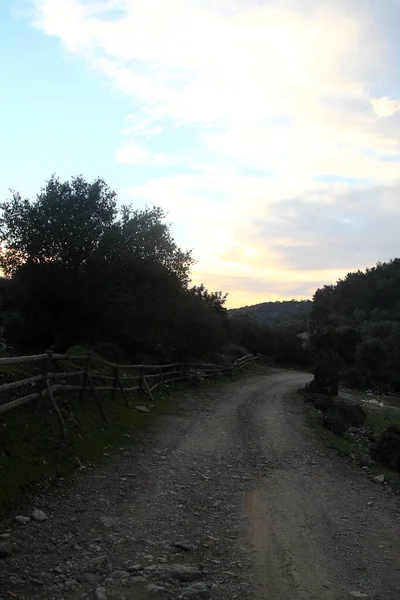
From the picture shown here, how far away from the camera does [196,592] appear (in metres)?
4.67

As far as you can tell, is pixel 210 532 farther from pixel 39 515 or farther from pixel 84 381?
pixel 84 381

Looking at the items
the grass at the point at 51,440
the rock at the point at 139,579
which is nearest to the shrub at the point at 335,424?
the grass at the point at 51,440

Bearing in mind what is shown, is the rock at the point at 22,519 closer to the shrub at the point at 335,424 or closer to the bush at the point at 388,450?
the bush at the point at 388,450

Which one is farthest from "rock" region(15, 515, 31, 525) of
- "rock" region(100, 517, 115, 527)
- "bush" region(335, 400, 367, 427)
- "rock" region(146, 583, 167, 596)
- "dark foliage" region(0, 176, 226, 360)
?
"bush" region(335, 400, 367, 427)

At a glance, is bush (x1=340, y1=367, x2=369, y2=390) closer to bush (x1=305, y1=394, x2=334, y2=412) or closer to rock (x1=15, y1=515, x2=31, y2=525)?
bush (x1=305, y1=394, x2=334, y2=412)

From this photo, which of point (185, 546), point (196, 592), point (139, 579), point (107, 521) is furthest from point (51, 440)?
point (196, 592)

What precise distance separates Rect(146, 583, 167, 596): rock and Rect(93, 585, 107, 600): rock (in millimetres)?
439

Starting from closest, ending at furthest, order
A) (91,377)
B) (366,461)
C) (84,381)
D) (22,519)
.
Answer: (22,519) < (366,461) < (84,381) < (91,377)

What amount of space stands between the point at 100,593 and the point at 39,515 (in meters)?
1.93

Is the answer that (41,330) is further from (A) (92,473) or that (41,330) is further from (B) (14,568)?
(B) (14,568)

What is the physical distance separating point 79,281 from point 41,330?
4768 millimetres

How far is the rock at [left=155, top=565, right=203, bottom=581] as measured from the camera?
195 inches

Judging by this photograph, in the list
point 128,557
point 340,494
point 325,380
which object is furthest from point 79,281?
point 325,380

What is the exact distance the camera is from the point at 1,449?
285 inches
